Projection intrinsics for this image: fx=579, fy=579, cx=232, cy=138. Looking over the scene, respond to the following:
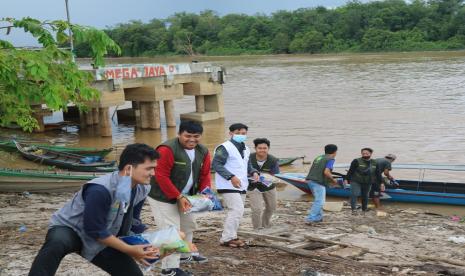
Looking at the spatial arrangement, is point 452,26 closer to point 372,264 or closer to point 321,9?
point 321,9

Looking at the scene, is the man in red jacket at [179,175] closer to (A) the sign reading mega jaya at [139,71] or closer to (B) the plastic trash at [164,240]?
(B) the plastic trash at [164,240]

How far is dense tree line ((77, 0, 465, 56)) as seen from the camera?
3169 inches

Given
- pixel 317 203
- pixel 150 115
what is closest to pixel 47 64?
pixel 317 203

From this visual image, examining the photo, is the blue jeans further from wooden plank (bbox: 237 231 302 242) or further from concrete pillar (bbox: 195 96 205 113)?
concrete pillar (bbox: 195 96 205 113)

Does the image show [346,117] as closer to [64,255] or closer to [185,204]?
[185,204]

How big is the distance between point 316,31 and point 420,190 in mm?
76877

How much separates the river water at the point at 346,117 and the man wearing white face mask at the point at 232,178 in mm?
8027

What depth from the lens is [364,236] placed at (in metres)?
8.20

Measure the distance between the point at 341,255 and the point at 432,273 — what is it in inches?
39.0

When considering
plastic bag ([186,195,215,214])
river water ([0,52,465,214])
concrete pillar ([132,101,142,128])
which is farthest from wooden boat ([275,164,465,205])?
concrete pillar ([132,101,142,128])

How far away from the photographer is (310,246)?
22.7 ft

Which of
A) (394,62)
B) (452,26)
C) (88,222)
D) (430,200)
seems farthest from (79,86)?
(452,26)

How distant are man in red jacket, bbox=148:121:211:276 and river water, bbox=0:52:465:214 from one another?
30.5 feet

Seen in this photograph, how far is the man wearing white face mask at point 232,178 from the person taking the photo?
22.3 feet
